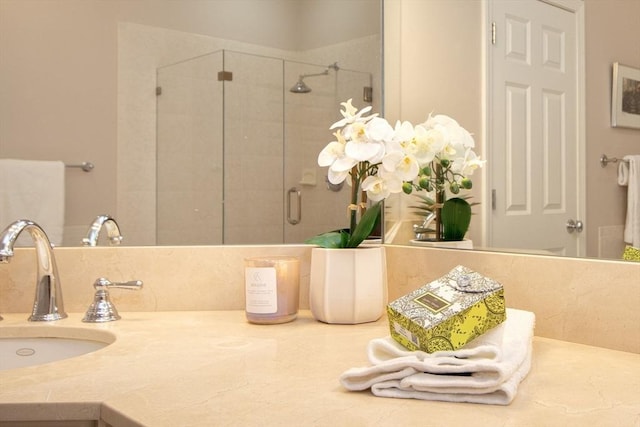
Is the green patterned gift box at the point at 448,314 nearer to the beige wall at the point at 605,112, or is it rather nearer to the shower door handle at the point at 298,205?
the beige wall at the point at 605,112

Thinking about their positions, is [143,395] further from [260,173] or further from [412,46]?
[412,46]

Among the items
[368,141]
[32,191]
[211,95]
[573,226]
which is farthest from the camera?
[211,95]

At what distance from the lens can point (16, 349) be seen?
1327 millimetres

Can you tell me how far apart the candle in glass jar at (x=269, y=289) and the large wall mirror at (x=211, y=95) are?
0.22 m

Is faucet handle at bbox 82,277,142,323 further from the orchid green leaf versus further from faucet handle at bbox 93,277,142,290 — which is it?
the orchid green leaf

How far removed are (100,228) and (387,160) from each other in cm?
68

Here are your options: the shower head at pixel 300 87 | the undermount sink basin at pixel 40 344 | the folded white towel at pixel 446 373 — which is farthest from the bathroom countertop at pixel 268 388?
the shower head at pixel 300 87

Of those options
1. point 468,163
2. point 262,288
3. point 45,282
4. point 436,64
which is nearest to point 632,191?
point 468,163

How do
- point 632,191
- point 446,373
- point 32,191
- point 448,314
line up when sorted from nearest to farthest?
1. point 446,373
2. point 448,314
3. point 632,191
4. point 32,191

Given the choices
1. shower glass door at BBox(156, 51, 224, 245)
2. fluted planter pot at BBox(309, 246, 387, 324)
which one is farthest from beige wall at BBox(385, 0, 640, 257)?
shower glass door at BBox(156, 51, 224, 245)

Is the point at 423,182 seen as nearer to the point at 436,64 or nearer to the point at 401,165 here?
the point at 401,165

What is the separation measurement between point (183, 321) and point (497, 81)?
0.83 meters

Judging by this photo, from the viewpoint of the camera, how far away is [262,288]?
133 centimetres

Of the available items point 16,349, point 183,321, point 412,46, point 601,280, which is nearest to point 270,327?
point 183,321
